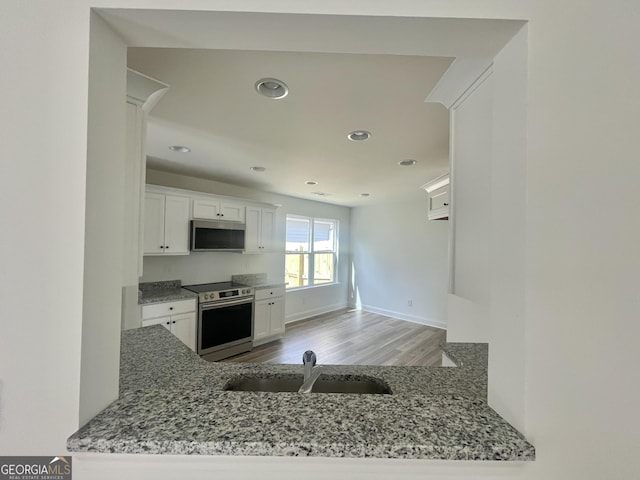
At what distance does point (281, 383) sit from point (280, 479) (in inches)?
19.4

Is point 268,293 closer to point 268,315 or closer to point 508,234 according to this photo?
point 268,315

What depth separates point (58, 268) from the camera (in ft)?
1.79

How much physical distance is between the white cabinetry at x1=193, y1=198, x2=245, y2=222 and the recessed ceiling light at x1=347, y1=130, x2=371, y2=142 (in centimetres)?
229

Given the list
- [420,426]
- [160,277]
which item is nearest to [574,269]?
[420,426]

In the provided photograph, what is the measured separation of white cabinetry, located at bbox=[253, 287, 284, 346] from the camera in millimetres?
3756

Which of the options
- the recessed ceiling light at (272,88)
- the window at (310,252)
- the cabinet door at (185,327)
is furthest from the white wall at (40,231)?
the window at (310,252)

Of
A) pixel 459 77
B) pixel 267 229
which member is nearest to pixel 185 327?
pixel 267 229

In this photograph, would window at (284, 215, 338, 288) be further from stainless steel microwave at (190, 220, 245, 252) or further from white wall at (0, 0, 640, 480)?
white wall at (0, 0, 640, 480)

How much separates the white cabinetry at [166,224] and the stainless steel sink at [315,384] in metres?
2.53

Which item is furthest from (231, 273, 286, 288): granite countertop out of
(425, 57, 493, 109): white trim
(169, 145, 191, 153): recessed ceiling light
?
(425, 57, 493, 109): white trim

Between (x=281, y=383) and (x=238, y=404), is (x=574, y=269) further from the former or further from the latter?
(x=281, y=383)

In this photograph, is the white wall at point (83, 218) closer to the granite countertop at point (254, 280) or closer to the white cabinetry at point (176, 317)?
the white cabinetry at point (176, 317)

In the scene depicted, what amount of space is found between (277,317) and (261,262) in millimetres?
1056

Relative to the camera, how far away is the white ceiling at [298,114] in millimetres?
1187
